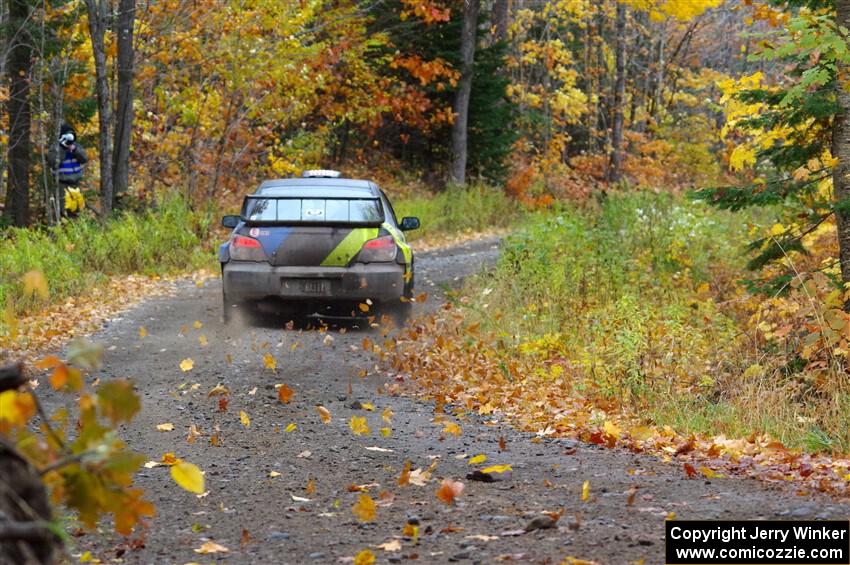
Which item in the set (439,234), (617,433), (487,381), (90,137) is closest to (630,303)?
(487,381)

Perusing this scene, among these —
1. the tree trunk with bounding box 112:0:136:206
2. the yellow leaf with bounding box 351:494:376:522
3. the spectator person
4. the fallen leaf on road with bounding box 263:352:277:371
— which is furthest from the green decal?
the tree trunk with bounding box 112:0:136:206

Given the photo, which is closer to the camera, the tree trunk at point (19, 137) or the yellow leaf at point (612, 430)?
the yellow leaf at point (612, 430)

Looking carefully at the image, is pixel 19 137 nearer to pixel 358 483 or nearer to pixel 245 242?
pixel 245 242

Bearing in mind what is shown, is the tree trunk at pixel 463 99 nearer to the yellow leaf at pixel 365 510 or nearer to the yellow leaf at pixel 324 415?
the yellow leaf at pixel 324 415

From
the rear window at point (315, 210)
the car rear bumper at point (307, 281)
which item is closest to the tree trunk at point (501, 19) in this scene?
the rear window at point (315, 210)

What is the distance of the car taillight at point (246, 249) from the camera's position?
39.3ft

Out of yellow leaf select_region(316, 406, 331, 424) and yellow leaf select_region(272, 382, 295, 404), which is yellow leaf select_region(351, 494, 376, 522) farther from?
yellow leaf select_region(272, 382, 295, 404)

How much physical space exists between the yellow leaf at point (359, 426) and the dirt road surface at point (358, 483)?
0.07 meters

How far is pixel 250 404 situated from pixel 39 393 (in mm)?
2021

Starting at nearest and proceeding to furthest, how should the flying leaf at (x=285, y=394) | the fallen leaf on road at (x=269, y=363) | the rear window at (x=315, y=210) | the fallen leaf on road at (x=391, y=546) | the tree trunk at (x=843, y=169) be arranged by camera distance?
the fallen leaf on road at (x=391, y=546)
the flying leaf at (x=285, y=394)
the tree trunk at (x=843, y=169)
the fallen leaf on road at (x=269, y=363)
the rear window at (x=315, y=210)

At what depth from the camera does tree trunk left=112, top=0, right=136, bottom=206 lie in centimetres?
1967

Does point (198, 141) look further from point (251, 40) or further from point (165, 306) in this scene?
point (165, 306)

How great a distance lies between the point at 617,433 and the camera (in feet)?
24.5

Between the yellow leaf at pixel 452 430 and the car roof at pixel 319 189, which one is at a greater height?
the car roof at pixel 319 189
